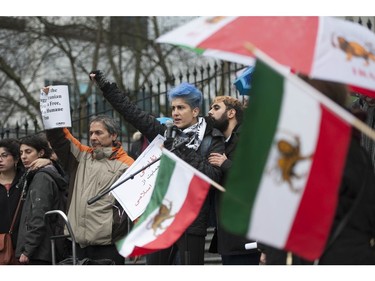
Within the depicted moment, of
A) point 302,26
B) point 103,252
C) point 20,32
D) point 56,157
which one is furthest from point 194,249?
point 20,32

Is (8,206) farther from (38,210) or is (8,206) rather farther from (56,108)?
(56,108)

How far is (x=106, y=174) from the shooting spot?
8734mm

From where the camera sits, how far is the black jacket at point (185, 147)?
7727 mm

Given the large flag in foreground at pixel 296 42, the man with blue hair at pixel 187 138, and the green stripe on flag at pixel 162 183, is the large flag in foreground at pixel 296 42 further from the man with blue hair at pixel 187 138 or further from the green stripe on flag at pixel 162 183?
the man with blue hair at pixel 187 138

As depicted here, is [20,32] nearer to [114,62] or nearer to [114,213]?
[114,62]

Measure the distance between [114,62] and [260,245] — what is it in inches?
678

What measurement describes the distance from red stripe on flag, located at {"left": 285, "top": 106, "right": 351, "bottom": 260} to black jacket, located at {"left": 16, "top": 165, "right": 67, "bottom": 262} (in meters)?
4.22

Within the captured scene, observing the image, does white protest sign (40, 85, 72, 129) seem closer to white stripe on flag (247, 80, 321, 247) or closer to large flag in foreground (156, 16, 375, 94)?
large flag in foreground (156, 16, 375, 94)

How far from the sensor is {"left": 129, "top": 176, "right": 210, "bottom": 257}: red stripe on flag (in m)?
6.26

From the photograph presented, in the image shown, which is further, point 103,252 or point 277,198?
→ point 103,252

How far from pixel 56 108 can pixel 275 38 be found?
3.73 m

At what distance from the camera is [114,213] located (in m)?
8.70

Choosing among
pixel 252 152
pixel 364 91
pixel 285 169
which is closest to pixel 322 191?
pixel 285 169

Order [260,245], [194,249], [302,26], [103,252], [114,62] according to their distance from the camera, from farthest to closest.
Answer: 1. [114,62]
2. [103,252]
3. [194,249]
4. [260,245]
5. [302,26]
